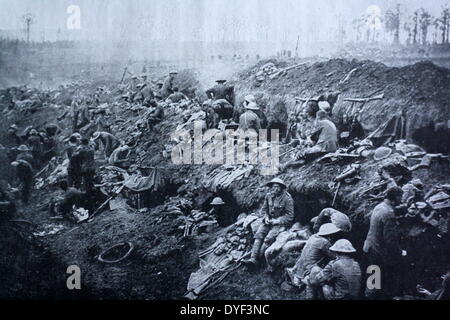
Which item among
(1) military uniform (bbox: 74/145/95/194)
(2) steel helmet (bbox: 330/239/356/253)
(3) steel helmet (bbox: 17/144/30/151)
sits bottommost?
(2) steel helmet (bbox: 330/239/356/253)

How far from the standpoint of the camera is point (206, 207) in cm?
672

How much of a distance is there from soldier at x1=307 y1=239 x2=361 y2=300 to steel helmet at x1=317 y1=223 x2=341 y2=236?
21 cm

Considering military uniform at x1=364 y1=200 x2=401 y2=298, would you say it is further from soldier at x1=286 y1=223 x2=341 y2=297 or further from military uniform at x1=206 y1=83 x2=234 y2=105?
military uniform at x1=206 y1=83 x2=234 y2=105

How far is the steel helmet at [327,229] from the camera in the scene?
5457 millimetres

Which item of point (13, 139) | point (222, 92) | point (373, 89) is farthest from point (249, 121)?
point (13, 139)

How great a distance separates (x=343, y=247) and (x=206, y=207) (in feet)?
7.91

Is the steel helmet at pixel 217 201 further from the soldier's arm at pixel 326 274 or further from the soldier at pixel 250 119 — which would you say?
the soldier's arm at pixel 326 274

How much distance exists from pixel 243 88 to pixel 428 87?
118 inches

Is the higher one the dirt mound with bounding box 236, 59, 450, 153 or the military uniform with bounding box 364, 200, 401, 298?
the dirt mound with bounding box 236, 59, 450, 153

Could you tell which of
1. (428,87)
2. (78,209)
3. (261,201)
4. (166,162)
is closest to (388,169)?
(428,87)

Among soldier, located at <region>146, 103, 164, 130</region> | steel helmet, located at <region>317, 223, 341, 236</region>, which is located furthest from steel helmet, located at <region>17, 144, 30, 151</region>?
steel helmet, located at <region>317, 223, 341, 236</region>

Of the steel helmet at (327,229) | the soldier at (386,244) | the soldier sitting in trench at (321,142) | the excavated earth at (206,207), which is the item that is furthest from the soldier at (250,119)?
the soldier at (386,244)

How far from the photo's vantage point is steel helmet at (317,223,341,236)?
5457mm

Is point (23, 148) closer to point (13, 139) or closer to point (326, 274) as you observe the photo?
point (13, 139)
